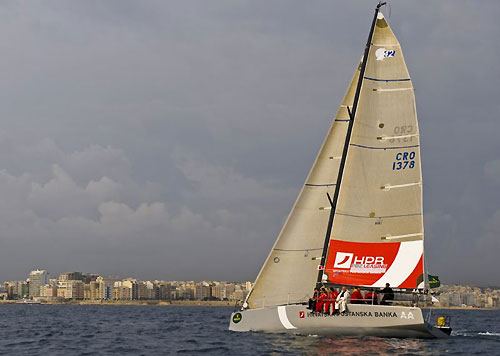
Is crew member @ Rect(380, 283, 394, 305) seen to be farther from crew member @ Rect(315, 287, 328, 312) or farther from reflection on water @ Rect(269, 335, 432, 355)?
crew member @ Rect(315, 287, 328, 312)

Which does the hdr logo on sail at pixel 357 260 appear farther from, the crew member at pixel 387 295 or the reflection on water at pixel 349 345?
the reflection on water at pixel 349 345

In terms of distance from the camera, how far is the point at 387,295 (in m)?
25.9

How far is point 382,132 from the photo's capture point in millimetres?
26328

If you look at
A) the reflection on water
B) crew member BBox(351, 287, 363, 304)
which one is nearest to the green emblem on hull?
the reflection on water

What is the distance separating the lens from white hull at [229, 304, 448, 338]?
79.4 feet

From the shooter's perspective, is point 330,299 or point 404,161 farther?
point 404,161

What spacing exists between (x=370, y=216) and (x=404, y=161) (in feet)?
7.34

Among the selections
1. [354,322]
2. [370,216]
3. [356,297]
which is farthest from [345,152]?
[354,322]

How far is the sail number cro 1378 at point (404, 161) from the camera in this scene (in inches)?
1021

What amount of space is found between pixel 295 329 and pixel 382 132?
7.46m

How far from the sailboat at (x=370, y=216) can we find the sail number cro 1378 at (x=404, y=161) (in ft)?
0.11

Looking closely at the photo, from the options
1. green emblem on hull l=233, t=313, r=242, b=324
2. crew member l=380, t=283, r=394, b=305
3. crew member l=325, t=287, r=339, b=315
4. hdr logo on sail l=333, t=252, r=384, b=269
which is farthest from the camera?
green emblem on hull l=233, t=313, r=242, b=324

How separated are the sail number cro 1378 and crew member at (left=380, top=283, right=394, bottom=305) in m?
4.11

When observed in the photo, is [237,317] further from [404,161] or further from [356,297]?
[404,161]
